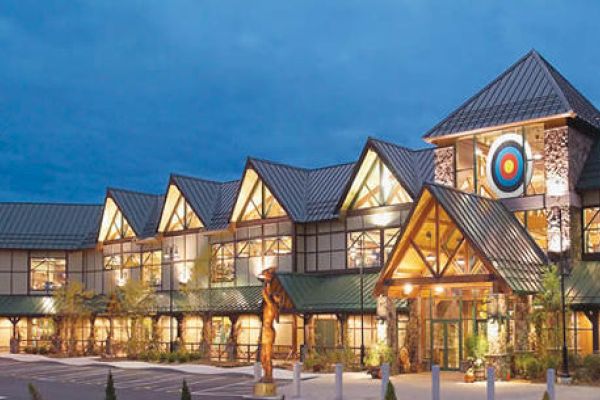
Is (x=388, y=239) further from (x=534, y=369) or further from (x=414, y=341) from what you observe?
(x=534, y=369)

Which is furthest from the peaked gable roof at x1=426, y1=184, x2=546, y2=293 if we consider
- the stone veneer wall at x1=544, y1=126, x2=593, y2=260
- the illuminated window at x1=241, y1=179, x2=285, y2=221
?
the illuminated window at x1=241, y1=179, x2=285, y2=221

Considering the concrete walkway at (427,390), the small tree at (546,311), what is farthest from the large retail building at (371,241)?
the concrete walkway at (427,390)

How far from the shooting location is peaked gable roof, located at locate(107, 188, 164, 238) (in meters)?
63.1

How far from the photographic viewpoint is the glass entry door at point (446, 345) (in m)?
40.3

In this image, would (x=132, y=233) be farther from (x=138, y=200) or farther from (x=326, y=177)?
(x=326, y=177)

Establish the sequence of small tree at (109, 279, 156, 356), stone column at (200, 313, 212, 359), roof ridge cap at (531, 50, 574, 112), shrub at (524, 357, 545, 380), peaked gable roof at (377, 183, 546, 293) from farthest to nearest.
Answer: small tree at (109, 279, 156, 356), stone column at (200, 313, 212, 359), roof ridge cap at (531, 50, 574, 112), shrub at (524, 357, 545, 380), peaked gable roof at (377, 183, 546, 293)

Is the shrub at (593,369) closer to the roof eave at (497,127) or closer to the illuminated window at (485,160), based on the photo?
the illuminated window at (485,160)

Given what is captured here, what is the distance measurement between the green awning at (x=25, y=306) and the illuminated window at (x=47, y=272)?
4.25 ft

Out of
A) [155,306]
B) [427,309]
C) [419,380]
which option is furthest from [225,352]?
[419,380]

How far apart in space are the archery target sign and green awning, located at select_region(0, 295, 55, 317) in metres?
35.5

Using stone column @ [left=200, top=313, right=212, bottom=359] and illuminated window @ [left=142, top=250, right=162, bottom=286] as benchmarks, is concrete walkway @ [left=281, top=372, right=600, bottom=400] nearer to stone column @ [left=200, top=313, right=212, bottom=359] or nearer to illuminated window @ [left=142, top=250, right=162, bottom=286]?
stone column @ [left=200, top=313, right=212, bottom=359]

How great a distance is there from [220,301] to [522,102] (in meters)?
21.6

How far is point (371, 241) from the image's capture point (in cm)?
4988

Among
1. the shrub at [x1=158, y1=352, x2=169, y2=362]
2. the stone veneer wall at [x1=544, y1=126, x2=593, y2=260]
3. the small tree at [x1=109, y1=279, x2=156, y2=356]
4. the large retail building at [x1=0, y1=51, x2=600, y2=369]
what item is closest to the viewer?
the large retail building at [x1=0, y1=51, x2=600, y2=369]
